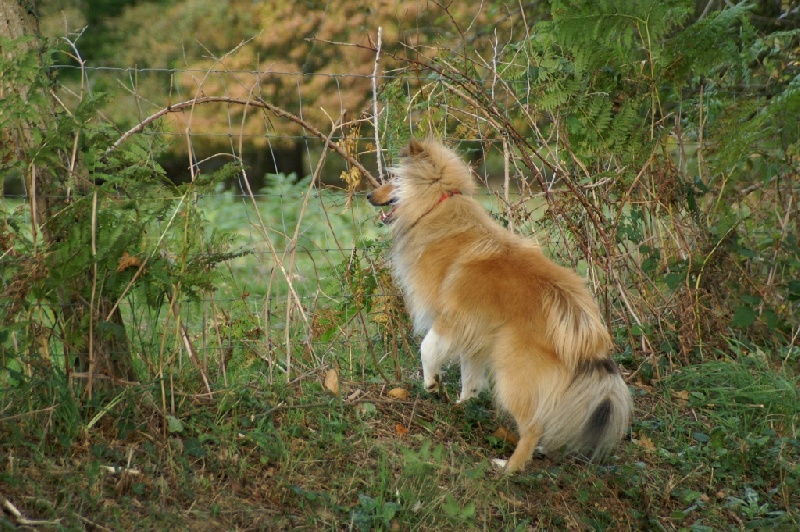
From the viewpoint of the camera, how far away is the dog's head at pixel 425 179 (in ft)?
15.7

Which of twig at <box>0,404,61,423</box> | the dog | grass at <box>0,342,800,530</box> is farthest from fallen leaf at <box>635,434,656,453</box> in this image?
twig at <box>0,404,61,423</box>

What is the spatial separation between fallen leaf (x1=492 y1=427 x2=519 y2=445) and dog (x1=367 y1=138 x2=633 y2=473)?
16 cm

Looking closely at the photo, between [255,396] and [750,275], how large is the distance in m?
3.78

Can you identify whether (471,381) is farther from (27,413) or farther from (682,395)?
(27,413)

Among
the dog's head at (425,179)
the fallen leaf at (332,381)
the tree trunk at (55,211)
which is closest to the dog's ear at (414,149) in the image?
the dog's head at (425,179)

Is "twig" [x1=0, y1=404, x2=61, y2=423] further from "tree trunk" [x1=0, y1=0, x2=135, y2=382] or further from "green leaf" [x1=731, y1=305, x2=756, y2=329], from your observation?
"green leaf" [x1=731, y1=305, x2=756, y2=329]

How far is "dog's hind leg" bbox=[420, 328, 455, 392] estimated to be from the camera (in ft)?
14.9

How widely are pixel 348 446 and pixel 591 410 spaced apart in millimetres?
1161

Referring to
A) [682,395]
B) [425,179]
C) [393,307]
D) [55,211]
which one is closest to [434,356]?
[393,307]

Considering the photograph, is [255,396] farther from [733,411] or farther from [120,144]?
[733,411]

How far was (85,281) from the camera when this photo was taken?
3613 mm

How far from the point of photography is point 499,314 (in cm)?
426

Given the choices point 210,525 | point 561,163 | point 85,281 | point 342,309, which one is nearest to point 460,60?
point 561,163

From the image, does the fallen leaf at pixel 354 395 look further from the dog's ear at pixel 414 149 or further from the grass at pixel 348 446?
the dog's ear at pixel 414 149
